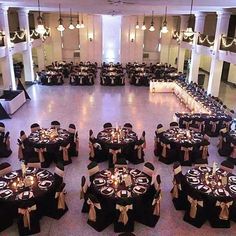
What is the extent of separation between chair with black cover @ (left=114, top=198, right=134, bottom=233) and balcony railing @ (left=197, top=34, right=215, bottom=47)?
604 inches

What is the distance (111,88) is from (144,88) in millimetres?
2710

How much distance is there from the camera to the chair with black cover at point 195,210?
6969 millimetres

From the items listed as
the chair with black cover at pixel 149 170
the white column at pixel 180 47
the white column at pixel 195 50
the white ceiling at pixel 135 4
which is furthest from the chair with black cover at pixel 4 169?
the white column at pixel 180 47

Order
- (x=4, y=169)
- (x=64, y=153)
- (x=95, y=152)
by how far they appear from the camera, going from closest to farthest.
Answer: (x=4, y=169)
(x=64, y=153)
(x=95, y=152)

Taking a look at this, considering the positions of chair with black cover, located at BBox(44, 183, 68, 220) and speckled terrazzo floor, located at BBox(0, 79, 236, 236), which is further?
chair with black cover, located at BBox(44, 183, 68, 220)

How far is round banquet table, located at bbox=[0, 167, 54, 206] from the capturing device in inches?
269

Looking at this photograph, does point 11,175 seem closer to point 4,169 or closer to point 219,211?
point 4,169

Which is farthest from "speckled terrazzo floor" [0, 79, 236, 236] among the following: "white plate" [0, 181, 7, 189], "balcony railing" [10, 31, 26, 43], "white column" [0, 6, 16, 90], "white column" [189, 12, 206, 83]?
"white column" [189, 12, 206, 83]

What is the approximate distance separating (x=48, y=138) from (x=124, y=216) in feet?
15.8

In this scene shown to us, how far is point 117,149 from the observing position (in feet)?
32.4

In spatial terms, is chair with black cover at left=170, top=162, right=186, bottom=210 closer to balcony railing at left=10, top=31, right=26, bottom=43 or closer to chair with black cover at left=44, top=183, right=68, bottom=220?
chair with black cover at left=44, top=183, right=68, bottom=220

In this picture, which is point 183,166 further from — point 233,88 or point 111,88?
point 233,88

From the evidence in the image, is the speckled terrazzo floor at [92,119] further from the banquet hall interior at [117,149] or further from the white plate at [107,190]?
the white plate at [107,190]

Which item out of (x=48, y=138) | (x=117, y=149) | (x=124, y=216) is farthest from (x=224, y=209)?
(x=48, y=138)
